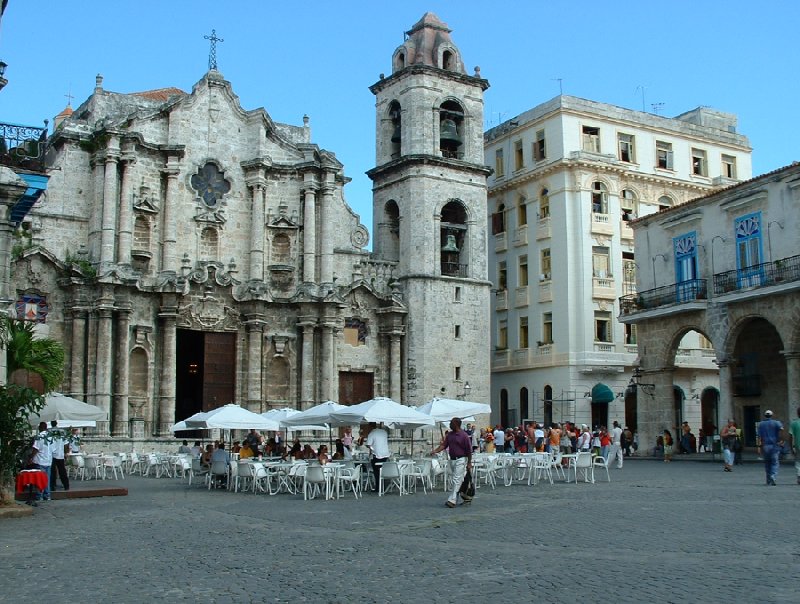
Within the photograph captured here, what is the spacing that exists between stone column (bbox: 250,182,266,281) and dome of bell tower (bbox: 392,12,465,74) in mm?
8053

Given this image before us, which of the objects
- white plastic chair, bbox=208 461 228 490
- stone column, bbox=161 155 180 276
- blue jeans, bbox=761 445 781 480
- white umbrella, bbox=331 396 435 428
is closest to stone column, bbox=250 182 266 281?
stone column, bbox=161 155 180 276

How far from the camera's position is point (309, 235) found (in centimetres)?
3875

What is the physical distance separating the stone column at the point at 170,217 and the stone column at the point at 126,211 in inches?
52.6

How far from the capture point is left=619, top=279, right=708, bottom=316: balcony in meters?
34.2

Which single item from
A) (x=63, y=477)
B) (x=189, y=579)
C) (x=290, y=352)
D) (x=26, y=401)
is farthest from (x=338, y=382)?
(x=189, y=579)

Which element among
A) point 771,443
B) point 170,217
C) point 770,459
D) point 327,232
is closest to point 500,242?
point 327,232

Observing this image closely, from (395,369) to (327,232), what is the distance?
6.07 m

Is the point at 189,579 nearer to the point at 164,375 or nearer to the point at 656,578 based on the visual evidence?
the point at 656,578

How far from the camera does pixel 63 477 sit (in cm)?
2175

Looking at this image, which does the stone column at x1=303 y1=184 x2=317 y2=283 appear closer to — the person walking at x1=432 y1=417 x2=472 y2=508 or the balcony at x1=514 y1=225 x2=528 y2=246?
the balcony at x1=514 y1=225 x2=528 y2=246

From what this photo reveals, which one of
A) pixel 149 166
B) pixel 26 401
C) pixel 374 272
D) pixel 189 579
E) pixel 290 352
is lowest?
pixel 189 579

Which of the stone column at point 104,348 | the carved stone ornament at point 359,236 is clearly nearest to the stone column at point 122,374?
the stone column at point 104,348

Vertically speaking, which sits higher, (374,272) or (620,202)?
(620,202)

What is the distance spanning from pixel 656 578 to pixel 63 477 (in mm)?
15804
